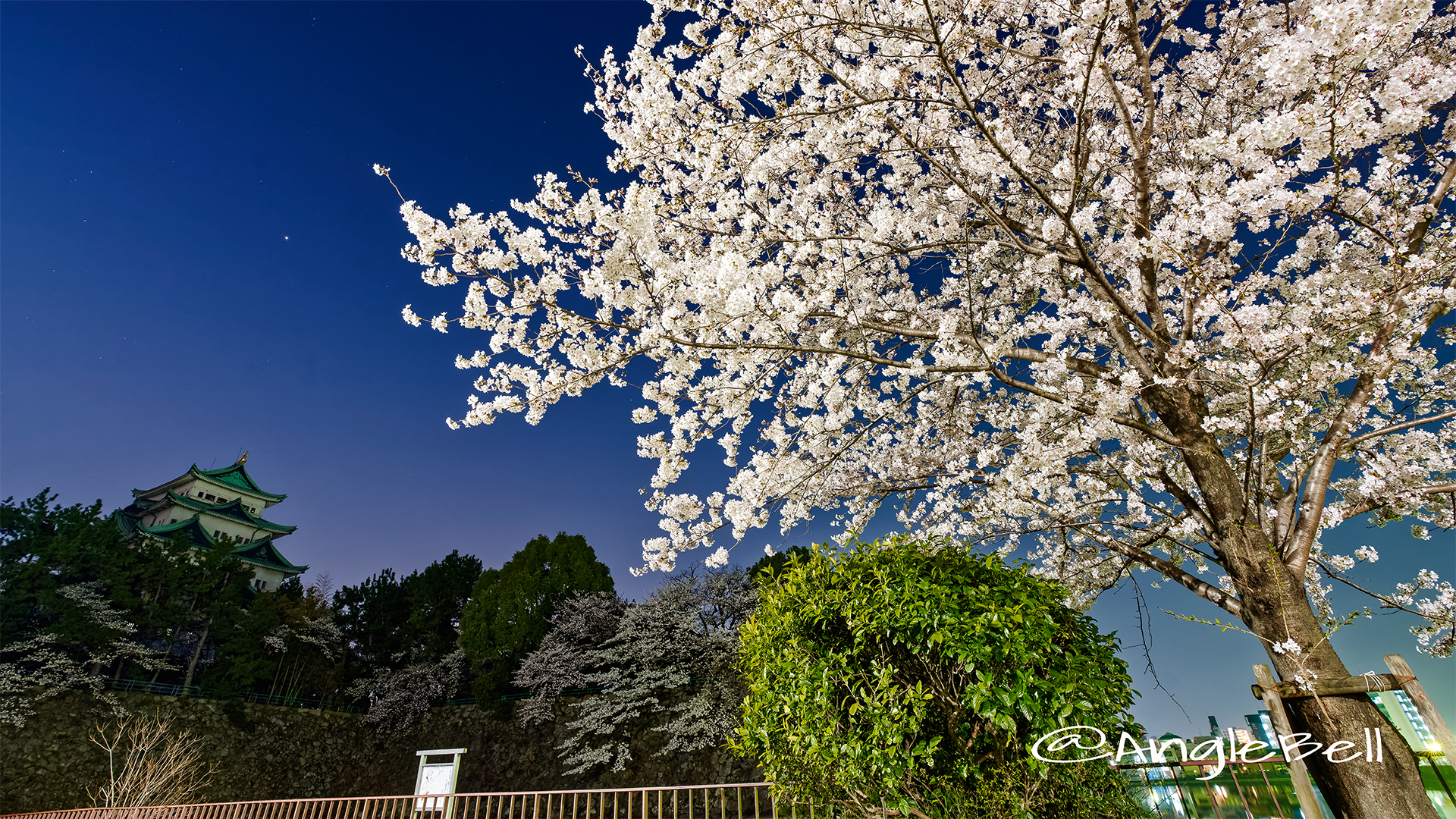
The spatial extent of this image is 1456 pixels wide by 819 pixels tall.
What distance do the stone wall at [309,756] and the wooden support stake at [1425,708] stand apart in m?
11.5

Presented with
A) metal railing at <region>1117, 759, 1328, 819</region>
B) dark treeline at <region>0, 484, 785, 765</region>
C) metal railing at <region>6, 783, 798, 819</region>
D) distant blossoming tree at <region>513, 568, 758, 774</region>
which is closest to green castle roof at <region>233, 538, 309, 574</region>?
dark treeline at <region>0, 484, 785, 765</region>

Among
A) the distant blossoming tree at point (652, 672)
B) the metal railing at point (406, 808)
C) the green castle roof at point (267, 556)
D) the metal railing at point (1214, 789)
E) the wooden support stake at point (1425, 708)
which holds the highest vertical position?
the green castle roof at point (267, 556)

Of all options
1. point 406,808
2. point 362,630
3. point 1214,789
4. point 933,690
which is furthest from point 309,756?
point 1214,789

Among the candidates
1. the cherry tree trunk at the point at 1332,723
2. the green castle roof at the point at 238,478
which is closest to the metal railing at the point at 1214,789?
the cherry tree trunk at the point at 1332,723

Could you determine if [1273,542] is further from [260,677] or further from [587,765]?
[260,677]

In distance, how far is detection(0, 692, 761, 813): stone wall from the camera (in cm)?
1241

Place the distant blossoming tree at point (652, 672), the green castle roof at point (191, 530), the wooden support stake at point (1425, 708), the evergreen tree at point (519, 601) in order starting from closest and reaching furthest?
the wooden support stake at point (1425, 708), the distant blossoming tree at point (652, 672), the evergreen tree at point (519, 601), the green castle roof at point (191, 530)

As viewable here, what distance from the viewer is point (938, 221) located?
481 centimetres

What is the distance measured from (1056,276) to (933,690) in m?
3.68

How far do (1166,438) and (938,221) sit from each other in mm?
2265

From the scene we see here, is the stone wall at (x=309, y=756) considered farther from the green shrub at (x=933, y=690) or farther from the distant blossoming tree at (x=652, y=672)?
the green shrub at (x=933, y=690)

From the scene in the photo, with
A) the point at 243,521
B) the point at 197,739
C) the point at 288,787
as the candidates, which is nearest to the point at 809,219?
the point at 197,739

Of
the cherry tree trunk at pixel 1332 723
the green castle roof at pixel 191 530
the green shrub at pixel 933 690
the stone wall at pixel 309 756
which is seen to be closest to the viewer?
the green shrub at pixel 933 690

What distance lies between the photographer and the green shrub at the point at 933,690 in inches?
109
